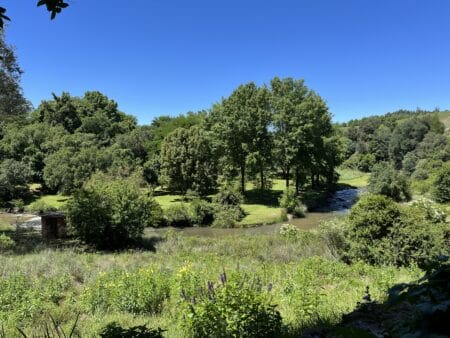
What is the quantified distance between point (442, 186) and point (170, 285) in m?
25.4

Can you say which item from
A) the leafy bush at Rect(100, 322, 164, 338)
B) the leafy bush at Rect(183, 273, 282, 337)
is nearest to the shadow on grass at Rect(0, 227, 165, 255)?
the leafy bush at Rect(183, 273, 282, 337)

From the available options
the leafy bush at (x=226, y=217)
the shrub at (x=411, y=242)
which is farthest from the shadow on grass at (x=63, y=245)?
the shrub at (x=411, y=242)

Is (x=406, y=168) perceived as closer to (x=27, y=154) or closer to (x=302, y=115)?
(x=302, y=115)

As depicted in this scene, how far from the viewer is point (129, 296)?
583 centimetres

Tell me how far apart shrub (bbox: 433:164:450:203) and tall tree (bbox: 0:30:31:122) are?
29.8m

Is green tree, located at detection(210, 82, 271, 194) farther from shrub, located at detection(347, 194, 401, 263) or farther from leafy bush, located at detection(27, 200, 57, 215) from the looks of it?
shrub, located at detection(347, 194, 401, 263)

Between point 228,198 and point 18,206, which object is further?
point 18,206

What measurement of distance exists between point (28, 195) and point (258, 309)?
126 feet

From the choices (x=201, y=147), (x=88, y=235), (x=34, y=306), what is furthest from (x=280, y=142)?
(x=34, y=306)

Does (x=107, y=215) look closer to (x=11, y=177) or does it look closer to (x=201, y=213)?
(x=201, y=213)

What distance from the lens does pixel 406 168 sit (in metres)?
48.3

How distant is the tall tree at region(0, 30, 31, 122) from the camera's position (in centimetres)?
1839

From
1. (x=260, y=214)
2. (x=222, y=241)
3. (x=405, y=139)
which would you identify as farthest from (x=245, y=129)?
(x=405, y=139)

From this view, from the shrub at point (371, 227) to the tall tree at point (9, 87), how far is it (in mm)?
19566
